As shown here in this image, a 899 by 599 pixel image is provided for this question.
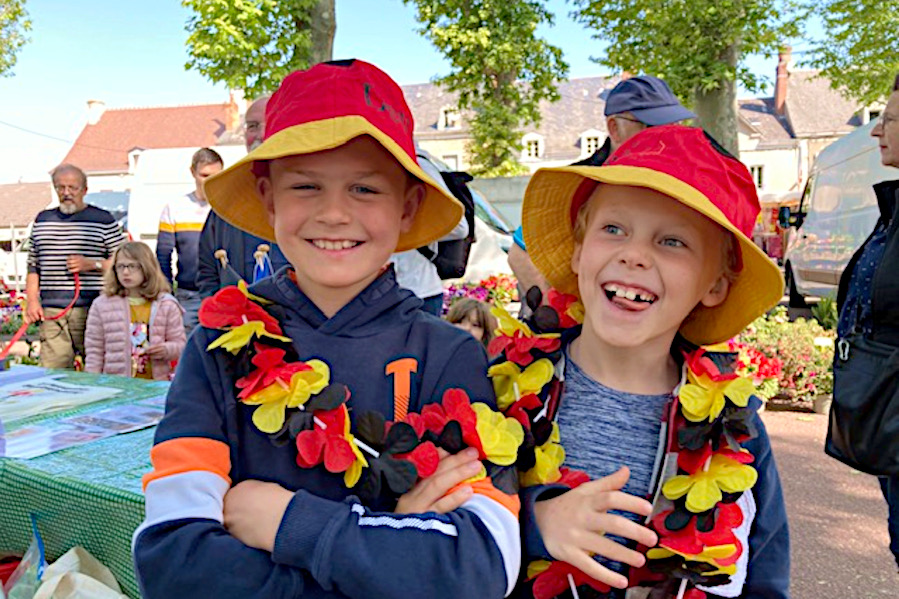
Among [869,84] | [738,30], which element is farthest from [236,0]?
[869,84]

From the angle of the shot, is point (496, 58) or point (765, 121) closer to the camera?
point (496, 58)

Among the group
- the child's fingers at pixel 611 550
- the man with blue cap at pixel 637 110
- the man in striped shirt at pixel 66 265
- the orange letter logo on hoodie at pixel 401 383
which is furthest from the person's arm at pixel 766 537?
the man in striped shirt at pixel 66 265

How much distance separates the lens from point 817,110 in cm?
3844

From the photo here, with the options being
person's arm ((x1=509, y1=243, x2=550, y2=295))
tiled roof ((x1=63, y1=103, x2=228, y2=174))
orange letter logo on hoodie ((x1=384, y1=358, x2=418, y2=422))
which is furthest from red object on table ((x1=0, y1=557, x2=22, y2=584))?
tiled roof ((x1=63, y1=103, x2=228, y2=174))

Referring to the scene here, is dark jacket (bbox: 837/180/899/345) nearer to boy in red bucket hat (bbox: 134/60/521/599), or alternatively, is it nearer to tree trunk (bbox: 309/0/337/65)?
boy in red bucket hat (bbox: 134/60/521/599)

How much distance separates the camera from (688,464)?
1.44 m

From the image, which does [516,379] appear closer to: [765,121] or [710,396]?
[710,396]

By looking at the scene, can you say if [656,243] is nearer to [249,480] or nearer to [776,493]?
[776,493]

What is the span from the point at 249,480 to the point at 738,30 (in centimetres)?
1096

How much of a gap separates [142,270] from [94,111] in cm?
5214

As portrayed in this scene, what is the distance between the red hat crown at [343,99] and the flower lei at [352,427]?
1.35 ft

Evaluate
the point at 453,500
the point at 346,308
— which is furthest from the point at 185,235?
the point at 453,500

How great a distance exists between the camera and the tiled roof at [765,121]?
37688 millimetres

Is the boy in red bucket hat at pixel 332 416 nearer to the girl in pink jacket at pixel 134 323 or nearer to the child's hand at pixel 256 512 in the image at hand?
the child's hand at pixel 256 512
